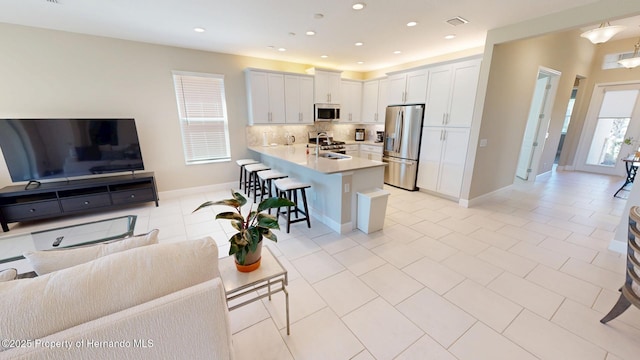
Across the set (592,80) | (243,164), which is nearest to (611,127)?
(592,80)

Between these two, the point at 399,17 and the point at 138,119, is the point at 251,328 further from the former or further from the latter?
the point at 138,119

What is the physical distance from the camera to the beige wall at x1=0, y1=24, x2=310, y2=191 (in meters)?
3.27

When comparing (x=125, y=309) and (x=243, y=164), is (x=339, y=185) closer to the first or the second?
(x=243, y=164)

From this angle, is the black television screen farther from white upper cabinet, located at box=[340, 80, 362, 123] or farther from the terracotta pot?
white upper cabinet, located at box=[340, 80, 362, 123]

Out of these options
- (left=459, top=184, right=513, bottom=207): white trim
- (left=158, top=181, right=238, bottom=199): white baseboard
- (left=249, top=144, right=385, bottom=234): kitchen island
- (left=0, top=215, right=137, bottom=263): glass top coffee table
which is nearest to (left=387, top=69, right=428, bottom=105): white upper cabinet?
(left=459, top=184, right=513, bottom=207): white trim

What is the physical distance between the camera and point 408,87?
15.4ft

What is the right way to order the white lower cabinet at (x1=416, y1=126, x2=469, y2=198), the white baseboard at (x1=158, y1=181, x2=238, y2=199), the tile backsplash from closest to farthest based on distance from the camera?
the white lower cabinet at (x1=416, y1=126, x2=469, y2=198) → the white baseboard at (x1=158, y1=181, x2=238, y2=199) → the tile backsplash

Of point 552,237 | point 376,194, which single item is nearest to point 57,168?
point 376,194

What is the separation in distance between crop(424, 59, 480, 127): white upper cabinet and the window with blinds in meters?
3.94

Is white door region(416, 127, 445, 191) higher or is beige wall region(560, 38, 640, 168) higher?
beige wall region(560, 38, 640, 168)

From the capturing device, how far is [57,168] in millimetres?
3479

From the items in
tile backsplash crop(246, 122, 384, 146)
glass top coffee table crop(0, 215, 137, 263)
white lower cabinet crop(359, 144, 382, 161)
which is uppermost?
tile backsplash crop(246, 122, 384, 146)

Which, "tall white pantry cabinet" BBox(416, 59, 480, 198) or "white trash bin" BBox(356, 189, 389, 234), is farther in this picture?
"tall white pantry cabinet" BBox(416, 59, 480, 198)

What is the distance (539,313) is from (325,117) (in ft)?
16.0
